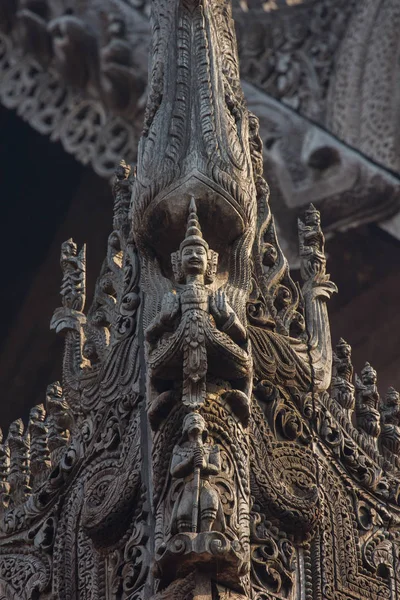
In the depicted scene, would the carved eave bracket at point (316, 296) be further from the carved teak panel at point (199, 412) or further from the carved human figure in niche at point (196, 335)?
the carved human figure in niche at point (196, 335)

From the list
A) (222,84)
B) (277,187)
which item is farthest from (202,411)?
(277,187)

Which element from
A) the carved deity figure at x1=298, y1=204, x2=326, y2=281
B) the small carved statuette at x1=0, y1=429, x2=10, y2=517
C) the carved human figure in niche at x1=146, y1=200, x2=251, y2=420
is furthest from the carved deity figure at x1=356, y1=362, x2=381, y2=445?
the small carved statuette at x1=0, y1=429, x2=10, y2=517

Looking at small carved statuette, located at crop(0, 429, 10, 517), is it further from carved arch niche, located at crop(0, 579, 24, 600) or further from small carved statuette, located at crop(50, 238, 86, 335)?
small carved statuette, located at crop(50, 238, 86, 335)

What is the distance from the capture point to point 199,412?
24.3 ft

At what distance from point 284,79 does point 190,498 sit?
6.04 meters

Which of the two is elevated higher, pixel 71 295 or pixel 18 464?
pixel 71 295

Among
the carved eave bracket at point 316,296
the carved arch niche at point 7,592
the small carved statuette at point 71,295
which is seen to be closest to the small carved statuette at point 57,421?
the small carved statuette at point 71,295

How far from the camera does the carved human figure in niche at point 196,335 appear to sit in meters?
7.41

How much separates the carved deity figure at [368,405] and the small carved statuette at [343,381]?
0.25 ft

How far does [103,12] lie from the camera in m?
12.1

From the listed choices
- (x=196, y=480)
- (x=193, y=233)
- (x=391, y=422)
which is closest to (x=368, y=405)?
(x=391, y=422)

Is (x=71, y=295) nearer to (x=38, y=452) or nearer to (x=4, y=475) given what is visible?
(x=38, y=452)

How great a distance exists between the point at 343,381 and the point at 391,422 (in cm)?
30

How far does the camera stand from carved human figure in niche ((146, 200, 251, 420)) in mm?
7406
